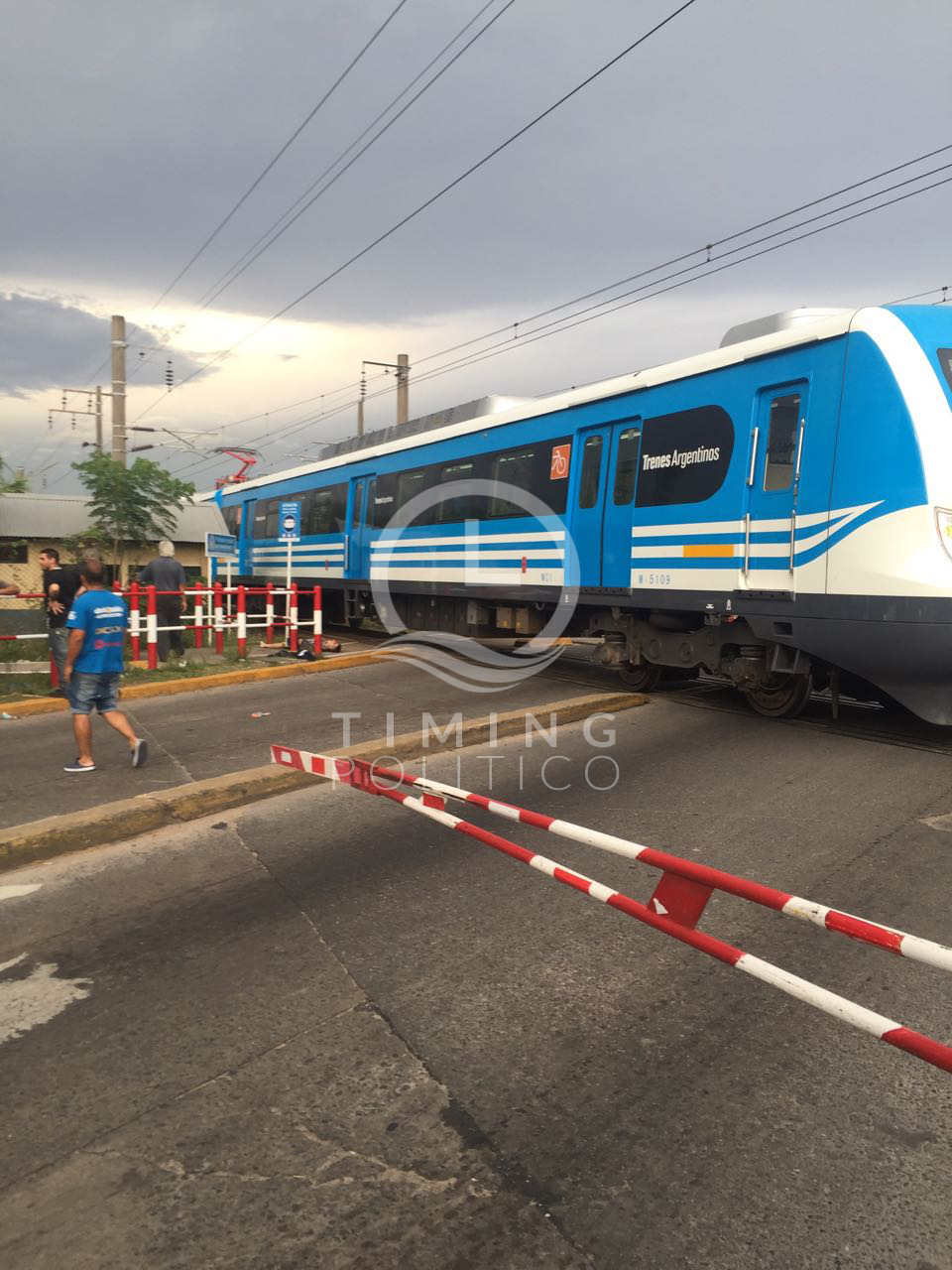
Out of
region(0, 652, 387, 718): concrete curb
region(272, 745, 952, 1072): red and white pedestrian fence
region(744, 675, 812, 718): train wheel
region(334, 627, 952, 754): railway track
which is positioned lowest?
region(0, 652, 387, 718): concrete curb

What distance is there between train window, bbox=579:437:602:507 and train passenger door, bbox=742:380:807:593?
243cm

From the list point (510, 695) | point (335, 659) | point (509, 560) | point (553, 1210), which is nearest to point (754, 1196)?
point (553, 1210)

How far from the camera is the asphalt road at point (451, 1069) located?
7.59ft

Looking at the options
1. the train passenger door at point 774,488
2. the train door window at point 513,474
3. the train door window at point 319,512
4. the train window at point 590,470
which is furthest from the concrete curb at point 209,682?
the train passenger door at point 774,488

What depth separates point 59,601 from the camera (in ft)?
35.5

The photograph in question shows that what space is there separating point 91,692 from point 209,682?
14.8 feet

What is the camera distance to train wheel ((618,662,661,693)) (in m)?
10.5

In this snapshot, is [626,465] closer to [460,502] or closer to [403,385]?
[460,502]

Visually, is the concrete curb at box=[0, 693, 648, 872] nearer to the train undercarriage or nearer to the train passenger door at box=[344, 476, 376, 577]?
the train undercarriage

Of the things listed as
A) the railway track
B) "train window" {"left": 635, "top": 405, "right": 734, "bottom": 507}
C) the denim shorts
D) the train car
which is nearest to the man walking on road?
the train car

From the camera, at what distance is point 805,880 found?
183 inches

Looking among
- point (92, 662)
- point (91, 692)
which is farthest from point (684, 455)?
point (91, 692)

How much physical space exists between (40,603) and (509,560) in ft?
23.4

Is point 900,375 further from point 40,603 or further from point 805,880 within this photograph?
point 40,603
